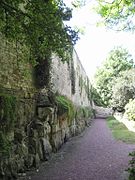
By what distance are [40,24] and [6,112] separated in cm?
302

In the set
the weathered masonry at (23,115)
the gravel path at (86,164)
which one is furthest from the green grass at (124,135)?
the weathered masonry at (23,115)

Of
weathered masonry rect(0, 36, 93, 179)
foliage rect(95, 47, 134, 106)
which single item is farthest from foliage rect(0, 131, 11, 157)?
foliage rect(95, 47, 134, 106)

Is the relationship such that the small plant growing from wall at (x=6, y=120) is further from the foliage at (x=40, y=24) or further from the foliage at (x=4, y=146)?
the foliage at (x=40, y=24)

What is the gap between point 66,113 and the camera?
601 inches

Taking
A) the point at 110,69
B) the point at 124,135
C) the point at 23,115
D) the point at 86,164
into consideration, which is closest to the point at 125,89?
the point at 110,69

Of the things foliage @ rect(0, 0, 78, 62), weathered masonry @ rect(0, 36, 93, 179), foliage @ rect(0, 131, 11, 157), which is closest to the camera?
foliage @ rect(0, 0, 78, 62)

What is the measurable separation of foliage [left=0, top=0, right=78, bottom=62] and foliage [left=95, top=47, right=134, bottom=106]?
153ft

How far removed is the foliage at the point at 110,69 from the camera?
54.5m

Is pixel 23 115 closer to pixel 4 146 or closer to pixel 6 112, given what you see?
pixel 6 112

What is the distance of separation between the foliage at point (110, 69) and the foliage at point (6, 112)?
4489 cm

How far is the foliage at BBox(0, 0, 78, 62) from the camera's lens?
6.38 m

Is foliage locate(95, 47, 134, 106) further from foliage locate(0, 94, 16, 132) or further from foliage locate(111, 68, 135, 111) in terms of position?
foliage locate(0, 94, 16, 132)

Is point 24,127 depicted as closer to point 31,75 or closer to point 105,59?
point 31,75

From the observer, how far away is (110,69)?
2208 inches
